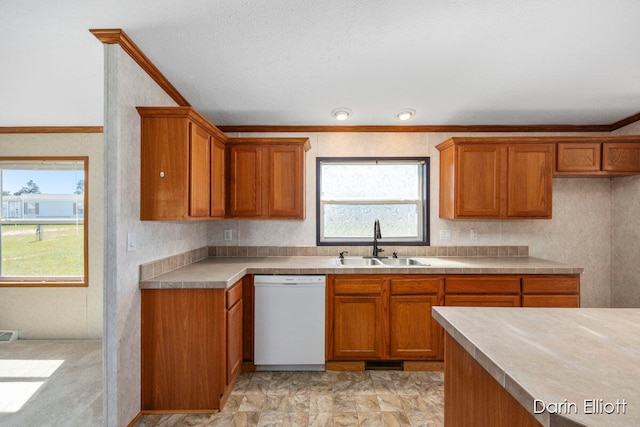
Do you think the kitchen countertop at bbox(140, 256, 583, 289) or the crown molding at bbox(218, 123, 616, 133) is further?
the crown molding at bbox(218, 123, 616, 133)

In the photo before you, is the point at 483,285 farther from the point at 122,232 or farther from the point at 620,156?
the point at 122,232

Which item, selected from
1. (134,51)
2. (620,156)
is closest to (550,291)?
(620,156)

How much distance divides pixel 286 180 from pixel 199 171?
95 centimetres

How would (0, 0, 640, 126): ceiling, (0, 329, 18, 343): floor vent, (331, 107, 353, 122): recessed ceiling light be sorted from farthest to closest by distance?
(0, 329, 18, 343): floor vent, (331, 107, 353, 122): recessed ceiling light, (0, 0, 640, 126): ceiling

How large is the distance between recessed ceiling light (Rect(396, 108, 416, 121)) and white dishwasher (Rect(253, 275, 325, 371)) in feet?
6.16

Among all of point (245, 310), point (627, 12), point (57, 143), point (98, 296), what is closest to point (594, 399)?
point (627, 12)

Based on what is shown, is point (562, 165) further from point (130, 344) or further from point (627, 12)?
point (130, 344)

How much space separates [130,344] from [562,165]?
411 cm

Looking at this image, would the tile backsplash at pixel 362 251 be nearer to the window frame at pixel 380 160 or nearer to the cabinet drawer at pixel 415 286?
the window frame at pixel 380 160

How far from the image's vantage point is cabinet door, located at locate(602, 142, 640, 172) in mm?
3225

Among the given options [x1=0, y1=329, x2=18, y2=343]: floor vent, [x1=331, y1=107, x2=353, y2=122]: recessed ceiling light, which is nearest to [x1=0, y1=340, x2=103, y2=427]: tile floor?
[x1=0, y1=329, x2=18, y2=343]: floor vent

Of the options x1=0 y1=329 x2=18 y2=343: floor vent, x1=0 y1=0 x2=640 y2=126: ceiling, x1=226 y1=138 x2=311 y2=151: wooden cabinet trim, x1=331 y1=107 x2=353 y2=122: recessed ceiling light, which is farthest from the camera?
x1=0 y1=329 x2=18 y2=343: floor vent

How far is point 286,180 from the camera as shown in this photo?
325 cm

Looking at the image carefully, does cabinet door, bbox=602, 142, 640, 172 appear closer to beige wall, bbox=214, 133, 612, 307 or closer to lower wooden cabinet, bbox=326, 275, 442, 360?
beige wall, bbox=214, 133, 612, 307
